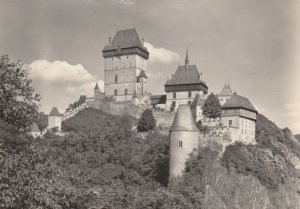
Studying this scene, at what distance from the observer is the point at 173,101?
250ft

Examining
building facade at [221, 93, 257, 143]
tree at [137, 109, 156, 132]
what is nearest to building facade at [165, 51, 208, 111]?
tree at [137, 109, 156, 132]

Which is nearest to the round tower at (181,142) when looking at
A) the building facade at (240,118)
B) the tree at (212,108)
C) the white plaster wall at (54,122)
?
the building facade at (240,118)

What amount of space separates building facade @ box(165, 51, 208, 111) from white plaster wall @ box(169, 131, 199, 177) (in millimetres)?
19664

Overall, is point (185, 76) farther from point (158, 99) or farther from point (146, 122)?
point (146, 122)

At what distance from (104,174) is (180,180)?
11.1 meters

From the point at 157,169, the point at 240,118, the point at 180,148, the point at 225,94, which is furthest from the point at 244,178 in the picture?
the point at 225,94

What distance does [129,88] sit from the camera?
A: 81.0 m

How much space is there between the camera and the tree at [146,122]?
69.2 meters

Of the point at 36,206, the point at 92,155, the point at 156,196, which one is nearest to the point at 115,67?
the point at 92,155

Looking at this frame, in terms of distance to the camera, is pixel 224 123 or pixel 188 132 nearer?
pixel 188 132

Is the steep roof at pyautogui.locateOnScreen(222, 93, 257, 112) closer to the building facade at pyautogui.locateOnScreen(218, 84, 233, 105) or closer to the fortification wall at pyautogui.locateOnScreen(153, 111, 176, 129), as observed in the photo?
the building facade at pyautogui.locateOnScreen(218, 84, 233, 105)

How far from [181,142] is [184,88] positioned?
74.0 ft

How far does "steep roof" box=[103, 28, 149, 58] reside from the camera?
8325 centimetres

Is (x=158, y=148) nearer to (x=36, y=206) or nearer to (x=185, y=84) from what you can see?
(x=185, y=84)
